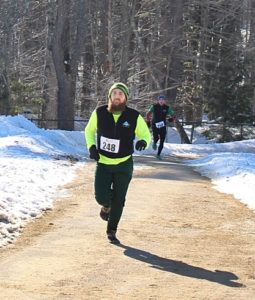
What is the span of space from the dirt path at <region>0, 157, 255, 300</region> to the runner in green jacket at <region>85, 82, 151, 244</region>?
0.50 metres

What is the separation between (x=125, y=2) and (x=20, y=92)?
727 cm

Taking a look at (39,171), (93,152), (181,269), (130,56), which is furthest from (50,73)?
(181,269)

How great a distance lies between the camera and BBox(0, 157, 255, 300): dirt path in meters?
5.77

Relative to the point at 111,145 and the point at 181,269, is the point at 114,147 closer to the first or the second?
the point at 111,145

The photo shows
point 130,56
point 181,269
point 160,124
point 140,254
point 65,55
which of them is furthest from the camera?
point 130,56

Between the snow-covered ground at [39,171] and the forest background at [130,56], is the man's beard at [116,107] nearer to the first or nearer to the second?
the snow-covered ground at [39,171]

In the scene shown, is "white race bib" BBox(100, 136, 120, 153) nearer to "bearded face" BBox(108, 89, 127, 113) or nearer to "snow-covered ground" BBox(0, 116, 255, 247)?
"bearded face" BBox(108, 89, 127, 113)

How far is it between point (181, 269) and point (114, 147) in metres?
1.72

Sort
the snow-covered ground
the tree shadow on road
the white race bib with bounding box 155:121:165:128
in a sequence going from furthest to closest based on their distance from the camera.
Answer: the white race bib with bounding box 155:121:165:128 < the snow-covered ground < the tree shadow on road

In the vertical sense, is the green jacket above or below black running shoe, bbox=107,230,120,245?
above

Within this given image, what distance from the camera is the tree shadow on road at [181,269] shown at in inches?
245

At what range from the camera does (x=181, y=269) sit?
21.4 feet

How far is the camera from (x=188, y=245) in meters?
7.60

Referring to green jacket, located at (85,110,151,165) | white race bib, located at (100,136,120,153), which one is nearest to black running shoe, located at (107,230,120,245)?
green jacket, located at (85,110,151,165)
